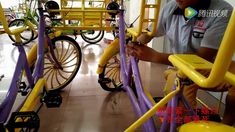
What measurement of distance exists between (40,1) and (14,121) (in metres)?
0.94

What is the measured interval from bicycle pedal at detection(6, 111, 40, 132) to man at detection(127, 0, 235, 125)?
0.62m

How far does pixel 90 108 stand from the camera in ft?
5.80

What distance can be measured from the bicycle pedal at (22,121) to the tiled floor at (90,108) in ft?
1.30

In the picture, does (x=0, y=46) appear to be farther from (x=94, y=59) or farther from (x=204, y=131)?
(x=204, y=131)

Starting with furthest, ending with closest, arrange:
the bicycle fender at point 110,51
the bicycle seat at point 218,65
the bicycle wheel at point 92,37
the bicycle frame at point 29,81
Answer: the bicycle wheel at point 92,37, the bicycle fender at point 110,51, the bicycle frame at point 29,81, the bicycle seat at point 218,65

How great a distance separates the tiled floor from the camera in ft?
5.02

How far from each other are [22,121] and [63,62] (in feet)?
3.32

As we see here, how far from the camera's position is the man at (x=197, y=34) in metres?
1.04

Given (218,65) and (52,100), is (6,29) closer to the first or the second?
(52,100)
